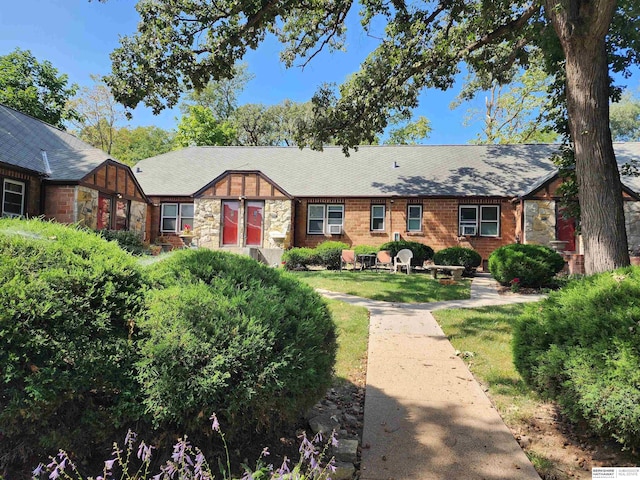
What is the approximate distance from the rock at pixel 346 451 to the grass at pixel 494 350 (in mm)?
1600

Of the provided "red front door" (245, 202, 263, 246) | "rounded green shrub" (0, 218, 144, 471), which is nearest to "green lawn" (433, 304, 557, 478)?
A: "rounded green shrub" (0, 218, 144, 471)

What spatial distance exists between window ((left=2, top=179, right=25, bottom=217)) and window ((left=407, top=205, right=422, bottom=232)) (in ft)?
53.3

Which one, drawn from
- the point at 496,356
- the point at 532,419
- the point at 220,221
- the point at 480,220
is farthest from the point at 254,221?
the point at 532,419

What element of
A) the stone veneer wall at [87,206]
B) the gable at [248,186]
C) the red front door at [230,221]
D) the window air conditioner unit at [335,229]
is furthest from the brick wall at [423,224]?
the stone veneer wall at [87,206]

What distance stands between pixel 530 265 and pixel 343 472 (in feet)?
35.7

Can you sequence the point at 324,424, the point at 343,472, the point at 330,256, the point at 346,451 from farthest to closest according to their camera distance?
the point at 330,256, the point at 324,424, the point at 346,451, the point at 343,472

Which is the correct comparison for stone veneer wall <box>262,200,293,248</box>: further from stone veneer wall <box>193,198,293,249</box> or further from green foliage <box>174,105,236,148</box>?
green foliage <box>174,105,236,148</box>

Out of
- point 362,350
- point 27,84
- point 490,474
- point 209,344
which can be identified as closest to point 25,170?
point 362,350

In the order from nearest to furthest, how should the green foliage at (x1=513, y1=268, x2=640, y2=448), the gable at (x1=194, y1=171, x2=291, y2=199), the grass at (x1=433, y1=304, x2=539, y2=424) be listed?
1. the green foliage at (x1=513, y1=268, x2=640, y2=448)
2. the grass at (x1=433, y1=304, x2=539, y2=424)
3. the gable at (x1=194, y1=171, x2=291, y2=199)

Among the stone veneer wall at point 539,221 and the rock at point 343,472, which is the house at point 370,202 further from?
the rock at point 343,472

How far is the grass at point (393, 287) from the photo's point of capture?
9.88 m

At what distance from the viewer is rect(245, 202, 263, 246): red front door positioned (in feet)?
63.3

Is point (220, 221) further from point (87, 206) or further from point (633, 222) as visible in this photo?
point (633, 222)

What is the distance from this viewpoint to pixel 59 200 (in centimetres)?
1373
